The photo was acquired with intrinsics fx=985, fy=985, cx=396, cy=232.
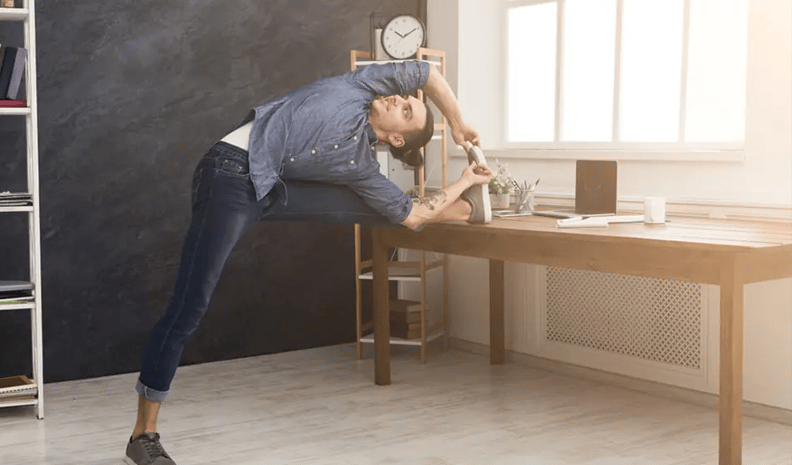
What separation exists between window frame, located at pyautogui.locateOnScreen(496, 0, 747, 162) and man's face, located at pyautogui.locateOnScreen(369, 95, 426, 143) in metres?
1.28

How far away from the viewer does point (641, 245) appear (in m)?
3.27

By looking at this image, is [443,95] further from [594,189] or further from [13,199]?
[13,199]

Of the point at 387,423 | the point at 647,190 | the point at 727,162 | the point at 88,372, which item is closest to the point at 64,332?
the point at 88,372

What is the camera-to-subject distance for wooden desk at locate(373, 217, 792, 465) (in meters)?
3.01

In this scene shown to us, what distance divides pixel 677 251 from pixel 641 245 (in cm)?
15

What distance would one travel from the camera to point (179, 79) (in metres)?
4.76

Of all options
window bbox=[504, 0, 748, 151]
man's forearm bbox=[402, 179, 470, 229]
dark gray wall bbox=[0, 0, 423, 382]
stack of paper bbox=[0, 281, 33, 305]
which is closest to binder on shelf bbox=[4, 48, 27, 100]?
dark gray wall bbox=[0, 0, 423, 382]

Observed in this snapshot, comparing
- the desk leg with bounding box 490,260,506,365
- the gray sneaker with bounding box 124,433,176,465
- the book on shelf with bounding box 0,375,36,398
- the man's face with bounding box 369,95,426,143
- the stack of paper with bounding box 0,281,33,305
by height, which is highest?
the man's face with bounding box 369,95,426,143

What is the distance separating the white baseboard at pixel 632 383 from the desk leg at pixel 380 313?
0.79m

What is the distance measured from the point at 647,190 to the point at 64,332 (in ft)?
8.94

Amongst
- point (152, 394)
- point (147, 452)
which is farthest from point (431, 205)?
point (147, 452)

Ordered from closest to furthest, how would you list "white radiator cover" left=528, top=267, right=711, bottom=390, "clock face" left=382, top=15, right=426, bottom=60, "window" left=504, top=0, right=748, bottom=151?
"white radiator cover" left=528, top=267, right=711, bottom=390 → "window" left=504, top=0, right=748, bottom=151 → "clock face" left=382, top=15, right=426, bottom=60

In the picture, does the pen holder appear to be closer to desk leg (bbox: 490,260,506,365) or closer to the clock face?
desk leg (bbox: 490,260,506,365)

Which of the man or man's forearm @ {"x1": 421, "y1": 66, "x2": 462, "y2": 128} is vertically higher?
man's forearm @ {"x1": 421, "y1": 66, "x2": 462, "y2": 128}
